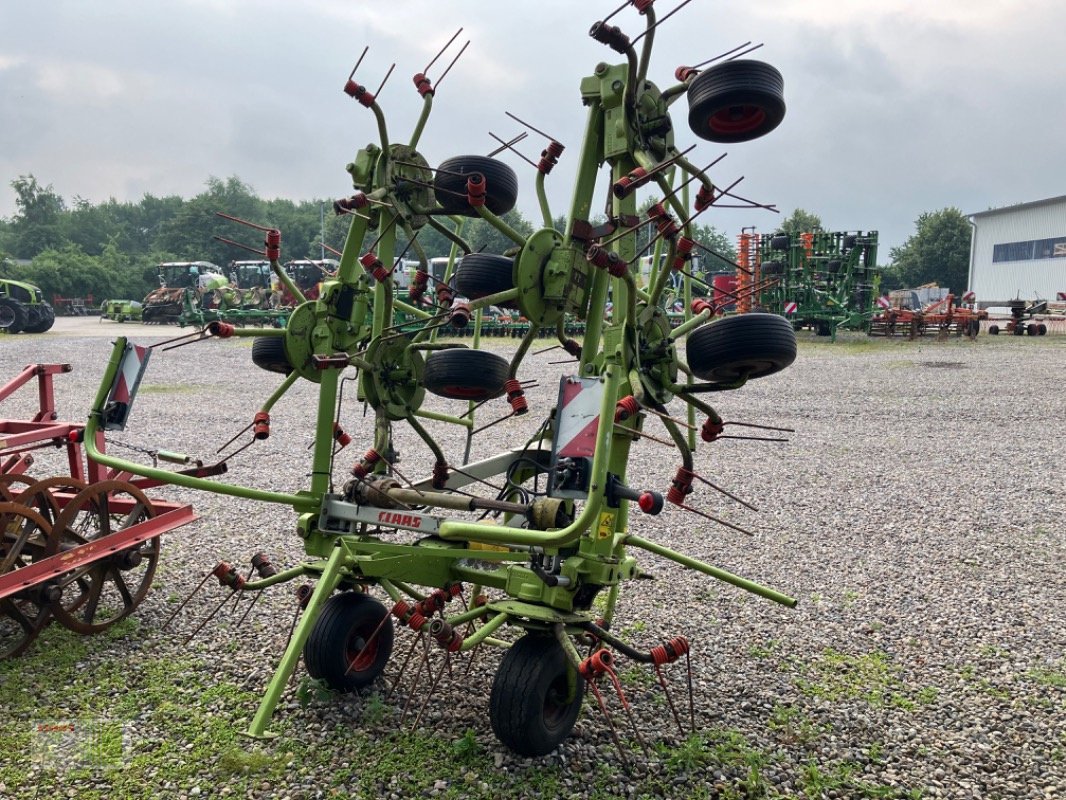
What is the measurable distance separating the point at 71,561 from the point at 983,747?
15.0 ft

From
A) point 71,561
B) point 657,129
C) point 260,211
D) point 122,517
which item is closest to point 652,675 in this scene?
point 657,129

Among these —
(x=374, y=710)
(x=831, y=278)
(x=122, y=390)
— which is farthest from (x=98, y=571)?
(x=831, y=278)

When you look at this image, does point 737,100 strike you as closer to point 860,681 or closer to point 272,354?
point 272,354

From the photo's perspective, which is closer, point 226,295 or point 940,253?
point 226,295

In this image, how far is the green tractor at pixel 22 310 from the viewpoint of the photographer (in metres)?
26.6

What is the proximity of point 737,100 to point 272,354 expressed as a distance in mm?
2695

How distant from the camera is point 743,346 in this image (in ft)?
11.4

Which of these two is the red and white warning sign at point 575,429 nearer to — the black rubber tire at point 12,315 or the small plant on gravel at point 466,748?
the small plant on gravel at point 466,748

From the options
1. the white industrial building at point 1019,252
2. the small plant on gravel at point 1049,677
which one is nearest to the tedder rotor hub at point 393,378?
the small plant on gravel at point 1049,677

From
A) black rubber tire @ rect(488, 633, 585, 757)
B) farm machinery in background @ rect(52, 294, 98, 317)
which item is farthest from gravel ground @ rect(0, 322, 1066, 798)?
farm machinery in background @ rect(52, 294, 98, 317)

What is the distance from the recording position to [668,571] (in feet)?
20.1

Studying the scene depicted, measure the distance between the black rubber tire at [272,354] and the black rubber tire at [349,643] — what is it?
1286 millimetres

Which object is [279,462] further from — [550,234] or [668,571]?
[550,234]

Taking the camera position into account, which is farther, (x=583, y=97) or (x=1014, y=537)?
(x=1014, y=537)
